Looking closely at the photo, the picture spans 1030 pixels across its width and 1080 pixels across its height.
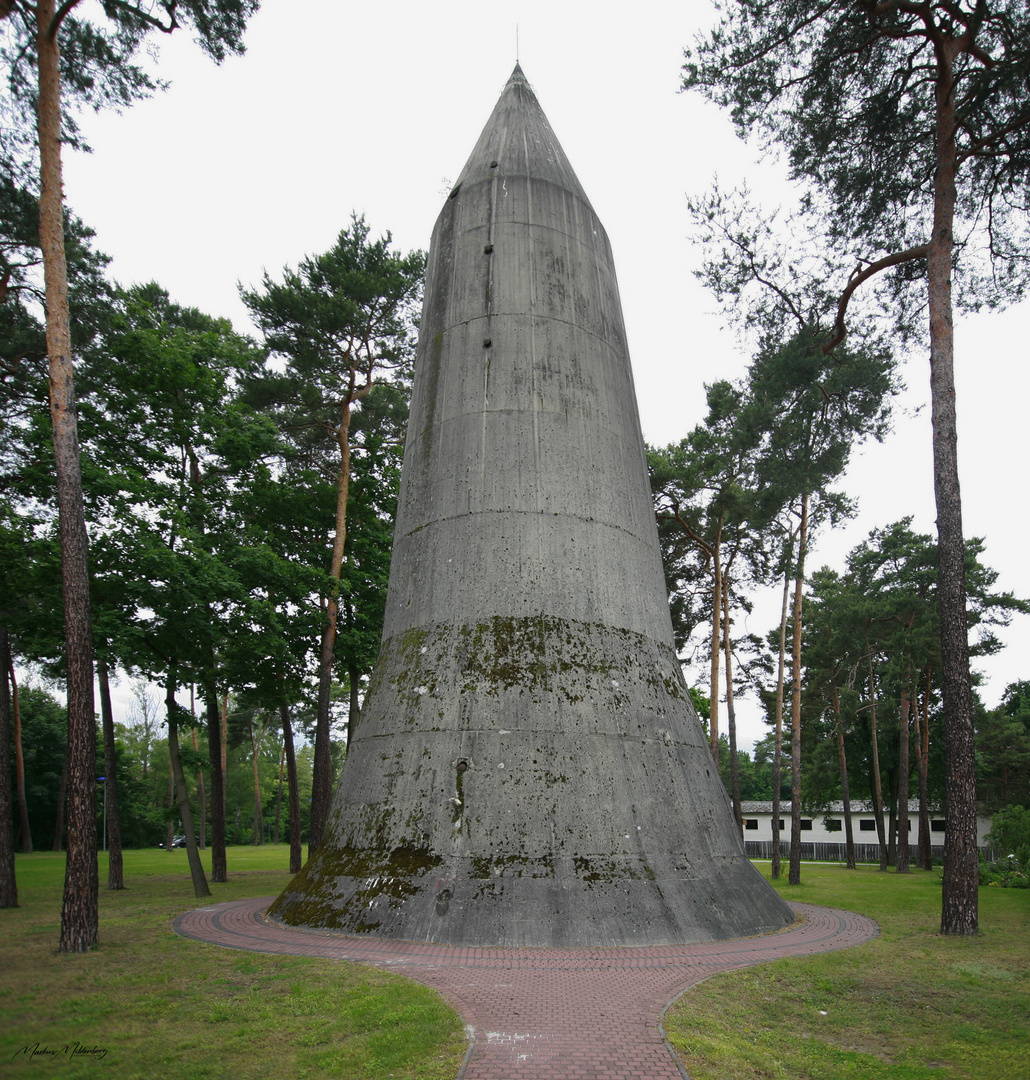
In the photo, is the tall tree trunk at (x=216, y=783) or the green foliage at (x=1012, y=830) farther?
the green foliage at (x=1012, y=830)

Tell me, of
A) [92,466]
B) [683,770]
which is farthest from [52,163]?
[683,770]

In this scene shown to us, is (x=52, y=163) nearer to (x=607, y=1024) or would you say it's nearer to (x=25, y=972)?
(x=25, y=972)

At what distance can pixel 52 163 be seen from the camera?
9336 millimetres

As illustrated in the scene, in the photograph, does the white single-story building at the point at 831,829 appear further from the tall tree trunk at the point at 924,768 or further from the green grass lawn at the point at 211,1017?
the green grass lawn at the point at 211,1017

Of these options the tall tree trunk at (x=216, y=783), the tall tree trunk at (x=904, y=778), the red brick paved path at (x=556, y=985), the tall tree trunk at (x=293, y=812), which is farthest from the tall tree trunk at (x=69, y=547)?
the tall tree trunk at (x=904, y=778)

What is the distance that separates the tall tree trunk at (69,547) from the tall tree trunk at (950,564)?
34.2ft

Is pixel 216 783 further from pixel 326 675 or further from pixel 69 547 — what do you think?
pixel 69 547

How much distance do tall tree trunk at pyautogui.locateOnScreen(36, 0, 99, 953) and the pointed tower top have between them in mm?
6413

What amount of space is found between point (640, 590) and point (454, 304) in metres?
5.57

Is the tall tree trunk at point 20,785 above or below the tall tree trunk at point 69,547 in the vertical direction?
below

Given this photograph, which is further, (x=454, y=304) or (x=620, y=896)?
(x=454, y=304)

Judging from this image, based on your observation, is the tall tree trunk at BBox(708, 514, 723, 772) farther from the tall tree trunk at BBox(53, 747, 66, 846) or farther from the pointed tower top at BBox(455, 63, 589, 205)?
the tall tree trunk at BBox(53, 747, 66, 846)

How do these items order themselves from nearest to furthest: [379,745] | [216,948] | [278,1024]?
1. [278,1024]
2. [216,948]
3. [379,745]

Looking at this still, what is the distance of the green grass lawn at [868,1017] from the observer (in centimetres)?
459
